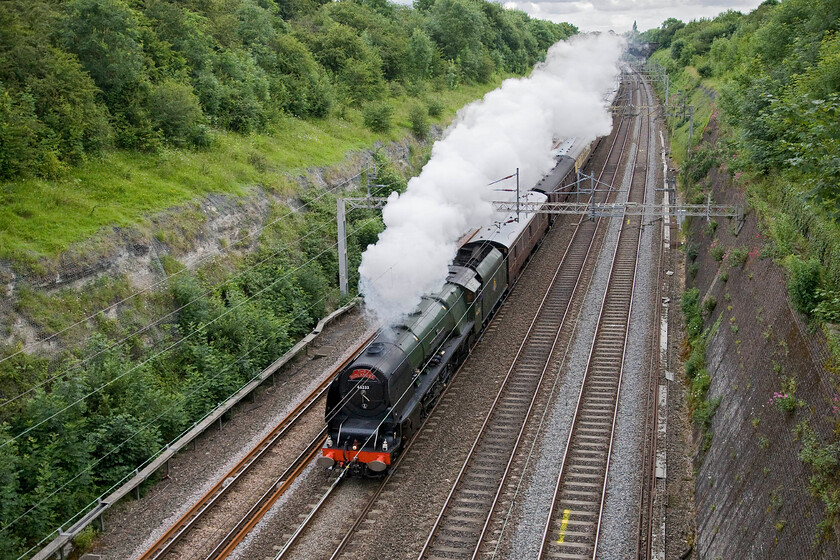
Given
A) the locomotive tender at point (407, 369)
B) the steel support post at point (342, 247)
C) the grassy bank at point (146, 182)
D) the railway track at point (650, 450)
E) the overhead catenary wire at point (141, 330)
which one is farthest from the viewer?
the steel support post at point (342, 247)

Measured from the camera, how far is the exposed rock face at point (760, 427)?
1134cm

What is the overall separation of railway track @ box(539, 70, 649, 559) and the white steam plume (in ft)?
19.2

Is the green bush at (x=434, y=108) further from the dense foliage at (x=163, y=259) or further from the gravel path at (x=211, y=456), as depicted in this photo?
the gravel path at (x=211, y=456)

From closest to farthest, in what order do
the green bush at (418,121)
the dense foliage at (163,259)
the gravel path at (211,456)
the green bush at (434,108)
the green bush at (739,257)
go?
the gravel path at (211,456) < the dense foliage at (163,259) < the green bush at (739,257) < the green bush at (418,121) < the green bush at (434,108)

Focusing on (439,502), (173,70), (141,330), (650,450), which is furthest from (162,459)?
(173,70)

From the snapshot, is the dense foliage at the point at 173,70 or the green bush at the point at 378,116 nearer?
the dense foliage at the point at 173,70

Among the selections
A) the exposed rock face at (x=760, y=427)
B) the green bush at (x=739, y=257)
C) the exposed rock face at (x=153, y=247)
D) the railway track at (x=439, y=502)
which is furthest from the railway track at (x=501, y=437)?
the exposed rock face at (x=153, y=247)

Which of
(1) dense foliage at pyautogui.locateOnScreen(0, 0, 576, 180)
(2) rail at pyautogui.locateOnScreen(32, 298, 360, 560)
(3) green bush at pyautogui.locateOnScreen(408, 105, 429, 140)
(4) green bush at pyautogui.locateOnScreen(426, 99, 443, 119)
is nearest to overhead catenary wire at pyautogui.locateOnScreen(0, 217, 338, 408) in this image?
(2) rail at pyautogui.locateOnScreen(32, 298, 360, 560)

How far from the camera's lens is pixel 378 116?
4122 centimetres

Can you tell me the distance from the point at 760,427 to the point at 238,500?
12079mm

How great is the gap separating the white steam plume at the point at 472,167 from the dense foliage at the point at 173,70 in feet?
35.5

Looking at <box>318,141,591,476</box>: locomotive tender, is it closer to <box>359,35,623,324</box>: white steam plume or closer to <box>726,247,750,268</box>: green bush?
<box>359,35,623,324</box>: white steam plume

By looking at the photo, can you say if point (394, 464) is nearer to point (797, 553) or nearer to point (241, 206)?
point (797, 553)

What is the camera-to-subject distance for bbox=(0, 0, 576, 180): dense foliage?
22672 millimetres
